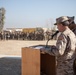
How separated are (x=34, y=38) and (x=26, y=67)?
97.0 feet

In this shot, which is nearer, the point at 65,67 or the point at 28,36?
the point at 65,67

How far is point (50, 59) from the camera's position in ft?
10.6

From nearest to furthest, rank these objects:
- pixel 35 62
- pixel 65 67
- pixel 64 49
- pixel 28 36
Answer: pixel 64 49 < pixel 65 67 < pixel 35 62 < pixel 28 36

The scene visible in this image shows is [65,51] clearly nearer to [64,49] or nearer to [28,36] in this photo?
[64,49]

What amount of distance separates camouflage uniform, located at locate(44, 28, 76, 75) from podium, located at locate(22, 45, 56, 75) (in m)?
0.20

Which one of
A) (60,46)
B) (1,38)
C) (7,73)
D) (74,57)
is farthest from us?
(1,38)

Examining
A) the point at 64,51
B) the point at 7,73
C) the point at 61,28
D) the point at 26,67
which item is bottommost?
the point at 7,73

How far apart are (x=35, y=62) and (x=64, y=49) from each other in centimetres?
51

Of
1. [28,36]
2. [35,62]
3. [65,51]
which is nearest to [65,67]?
[65,51]

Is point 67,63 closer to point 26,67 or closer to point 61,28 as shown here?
point 61,28

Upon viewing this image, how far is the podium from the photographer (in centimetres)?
282

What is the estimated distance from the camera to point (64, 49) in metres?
2.53

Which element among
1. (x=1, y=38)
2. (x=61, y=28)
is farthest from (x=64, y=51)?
(x=1, y=38)

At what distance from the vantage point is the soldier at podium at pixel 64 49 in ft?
8.32
